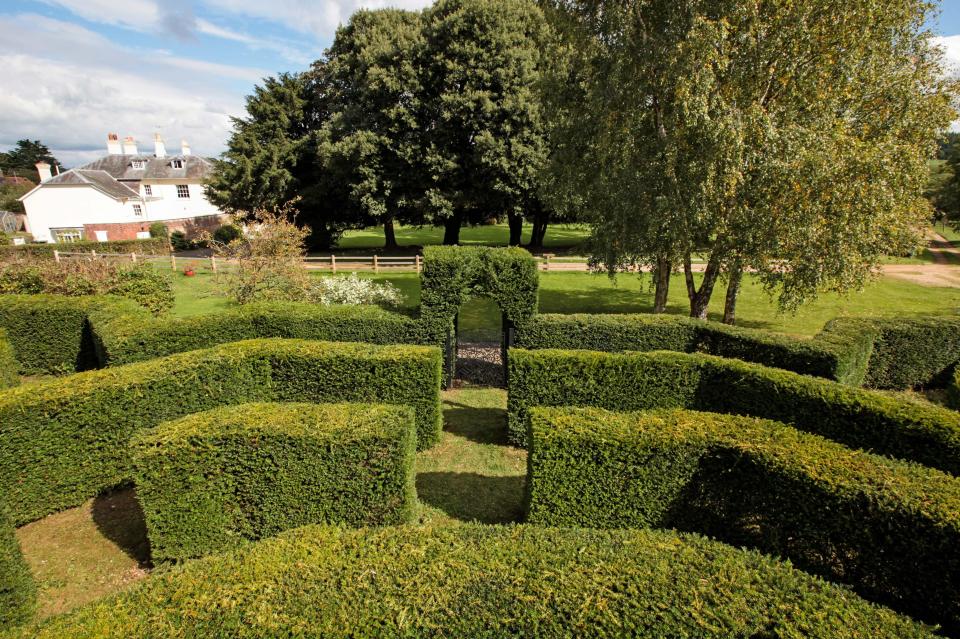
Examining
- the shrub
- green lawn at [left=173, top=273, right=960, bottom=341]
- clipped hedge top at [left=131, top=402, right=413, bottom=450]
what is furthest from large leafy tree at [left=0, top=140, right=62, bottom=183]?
clipped hedge top at [left=131, top=402, right=413, bottom=450]

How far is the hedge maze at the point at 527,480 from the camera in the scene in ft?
12.4

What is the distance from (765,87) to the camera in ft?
43.5

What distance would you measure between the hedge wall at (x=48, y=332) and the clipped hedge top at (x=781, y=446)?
49.6 ft

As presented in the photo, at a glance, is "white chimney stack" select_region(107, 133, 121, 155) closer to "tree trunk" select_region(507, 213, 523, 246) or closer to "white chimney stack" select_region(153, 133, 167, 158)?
"white chimney stack" select_region(153, 133, 167, 158)

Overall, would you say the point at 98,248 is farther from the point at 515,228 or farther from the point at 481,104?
the point at 515,228

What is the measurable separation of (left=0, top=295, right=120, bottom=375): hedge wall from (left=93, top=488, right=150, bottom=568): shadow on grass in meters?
8.39

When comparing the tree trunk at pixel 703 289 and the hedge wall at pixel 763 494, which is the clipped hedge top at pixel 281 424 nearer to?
the hedge wall at pixel 763 494

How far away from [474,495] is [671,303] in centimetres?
1794

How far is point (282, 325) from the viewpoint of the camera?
12.3 metres

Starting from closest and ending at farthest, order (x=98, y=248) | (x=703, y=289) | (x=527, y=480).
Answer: (x=527, y=480)
(x=703, y=289)
(x=98, y=248)

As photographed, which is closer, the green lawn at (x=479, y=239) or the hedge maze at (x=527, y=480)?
the hedge maze at (x=527, y=480)

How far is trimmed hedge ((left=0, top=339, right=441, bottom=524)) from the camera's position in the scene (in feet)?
23.8

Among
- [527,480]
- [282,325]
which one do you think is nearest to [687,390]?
[527,480]

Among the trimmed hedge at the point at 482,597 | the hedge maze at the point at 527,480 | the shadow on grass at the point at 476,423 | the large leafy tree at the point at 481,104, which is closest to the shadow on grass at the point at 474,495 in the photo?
the hedge maze at the point at 527,480
